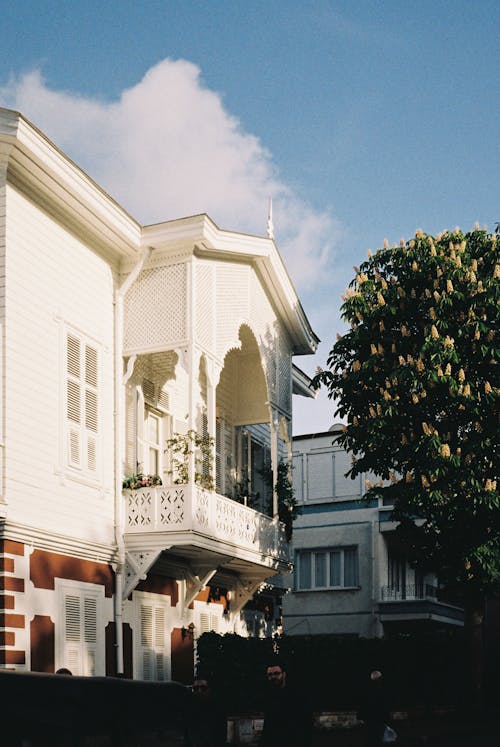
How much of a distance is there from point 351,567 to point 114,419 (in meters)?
23.4

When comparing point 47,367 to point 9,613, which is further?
point 47,367

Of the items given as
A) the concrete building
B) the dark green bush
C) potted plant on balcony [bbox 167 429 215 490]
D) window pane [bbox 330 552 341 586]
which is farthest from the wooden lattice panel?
window pane [bbox 330 552 341 586]

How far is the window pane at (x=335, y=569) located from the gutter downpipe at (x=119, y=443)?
23.2 meters

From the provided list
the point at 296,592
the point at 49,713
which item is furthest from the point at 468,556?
the point at 296,592

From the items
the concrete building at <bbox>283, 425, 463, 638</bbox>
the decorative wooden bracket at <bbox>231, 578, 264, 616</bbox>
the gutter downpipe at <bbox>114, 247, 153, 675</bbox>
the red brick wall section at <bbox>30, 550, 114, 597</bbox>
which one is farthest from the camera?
the concrete building at <bbox>283, 425, 463, 638</bbox>

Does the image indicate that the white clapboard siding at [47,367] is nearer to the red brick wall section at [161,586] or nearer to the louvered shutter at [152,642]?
the red brick wall section at [161,586]

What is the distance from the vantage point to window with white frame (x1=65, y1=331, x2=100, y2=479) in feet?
62.2

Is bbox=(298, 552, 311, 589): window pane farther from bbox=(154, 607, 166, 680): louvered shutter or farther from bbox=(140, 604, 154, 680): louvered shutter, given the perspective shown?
bbox=(140, 604, 154, 680): louvered shutter

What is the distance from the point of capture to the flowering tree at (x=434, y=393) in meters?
22.8

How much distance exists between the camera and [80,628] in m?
18.7

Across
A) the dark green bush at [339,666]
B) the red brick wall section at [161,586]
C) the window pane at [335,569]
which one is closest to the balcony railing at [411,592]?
the window pane at [335,569]

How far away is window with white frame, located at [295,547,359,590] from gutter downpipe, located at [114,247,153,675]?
23.0 m

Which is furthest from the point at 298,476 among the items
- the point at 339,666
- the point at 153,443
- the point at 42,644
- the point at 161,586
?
the point at 42,644

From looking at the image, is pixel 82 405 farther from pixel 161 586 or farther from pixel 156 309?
pixel 161 586
